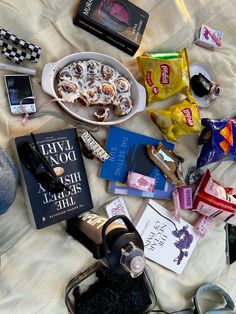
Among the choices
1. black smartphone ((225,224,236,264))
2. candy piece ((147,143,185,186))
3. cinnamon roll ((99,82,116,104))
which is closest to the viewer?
cinnamon roll ((99,82,116,104))

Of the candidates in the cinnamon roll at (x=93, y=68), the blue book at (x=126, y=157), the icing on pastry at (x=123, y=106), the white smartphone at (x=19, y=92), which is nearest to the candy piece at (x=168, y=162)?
the blue book at (x=126, y=157)

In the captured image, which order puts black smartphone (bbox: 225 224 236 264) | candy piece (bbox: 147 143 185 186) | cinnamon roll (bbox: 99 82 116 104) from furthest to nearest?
1. black smartphone (bbox: 225 224 236 264)
2. candy piece (bbox: 147 143 185 186)
3. cinnamon roll (bbox: 99 82 116 104)

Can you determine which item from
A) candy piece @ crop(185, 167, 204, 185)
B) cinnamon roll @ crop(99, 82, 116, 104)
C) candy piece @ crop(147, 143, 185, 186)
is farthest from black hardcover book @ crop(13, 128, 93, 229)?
candy piece @ crop(185, 167, 204, 185)

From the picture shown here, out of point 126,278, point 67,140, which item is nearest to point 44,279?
point 126,278

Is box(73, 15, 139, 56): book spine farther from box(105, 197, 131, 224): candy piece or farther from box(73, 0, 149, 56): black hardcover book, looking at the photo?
box(105, 197, 131, 224): candy piece

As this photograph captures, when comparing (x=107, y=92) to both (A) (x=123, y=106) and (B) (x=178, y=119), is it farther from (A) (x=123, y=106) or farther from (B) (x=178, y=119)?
(B) (x=178, y=119)

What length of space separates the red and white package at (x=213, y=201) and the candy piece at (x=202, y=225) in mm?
19

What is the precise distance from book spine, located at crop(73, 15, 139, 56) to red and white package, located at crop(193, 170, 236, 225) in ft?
1.46

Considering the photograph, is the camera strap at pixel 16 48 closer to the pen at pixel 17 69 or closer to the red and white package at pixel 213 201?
the pen at pixel 17 69

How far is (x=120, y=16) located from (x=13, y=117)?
1.36ft

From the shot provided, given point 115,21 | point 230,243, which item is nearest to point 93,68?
point 115,21

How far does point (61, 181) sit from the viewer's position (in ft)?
3.37

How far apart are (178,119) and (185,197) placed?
24 cm

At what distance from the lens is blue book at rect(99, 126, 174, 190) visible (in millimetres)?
1128
